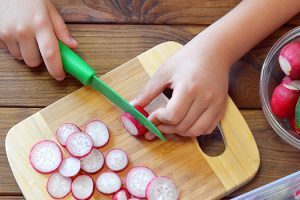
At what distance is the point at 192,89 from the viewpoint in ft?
4.05

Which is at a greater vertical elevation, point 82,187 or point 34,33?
point 34,33

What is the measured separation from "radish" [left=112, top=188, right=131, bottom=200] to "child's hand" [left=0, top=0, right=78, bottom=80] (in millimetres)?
323

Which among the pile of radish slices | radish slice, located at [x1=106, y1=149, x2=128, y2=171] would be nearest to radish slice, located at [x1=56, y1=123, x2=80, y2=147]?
the pile of radish slices

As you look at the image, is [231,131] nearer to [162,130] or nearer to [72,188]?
[162,130]

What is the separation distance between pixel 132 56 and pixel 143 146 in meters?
0.24

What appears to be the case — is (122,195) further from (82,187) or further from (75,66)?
(75,66)

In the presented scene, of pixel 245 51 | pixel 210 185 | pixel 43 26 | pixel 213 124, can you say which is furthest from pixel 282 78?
pixel 43 26

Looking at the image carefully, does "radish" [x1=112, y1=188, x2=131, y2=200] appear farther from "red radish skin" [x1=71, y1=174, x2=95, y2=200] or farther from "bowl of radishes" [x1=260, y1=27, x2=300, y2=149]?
"bowl of radishes" [x1=260, y1=27, x2=300, y2=149]

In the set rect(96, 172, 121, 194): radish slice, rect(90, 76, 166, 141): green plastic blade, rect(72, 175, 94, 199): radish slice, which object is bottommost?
rect(72, 175, 94, 199): radish slice

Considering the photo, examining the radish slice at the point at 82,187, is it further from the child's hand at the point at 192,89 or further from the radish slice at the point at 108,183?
the child's hand at the point at 192,89

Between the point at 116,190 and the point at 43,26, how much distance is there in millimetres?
440

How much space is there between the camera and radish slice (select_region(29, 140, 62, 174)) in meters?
1.24

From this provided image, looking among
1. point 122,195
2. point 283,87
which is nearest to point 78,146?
point 122,195

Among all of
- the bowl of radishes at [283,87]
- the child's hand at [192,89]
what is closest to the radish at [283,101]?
the bowl of radishes at [283,87]
